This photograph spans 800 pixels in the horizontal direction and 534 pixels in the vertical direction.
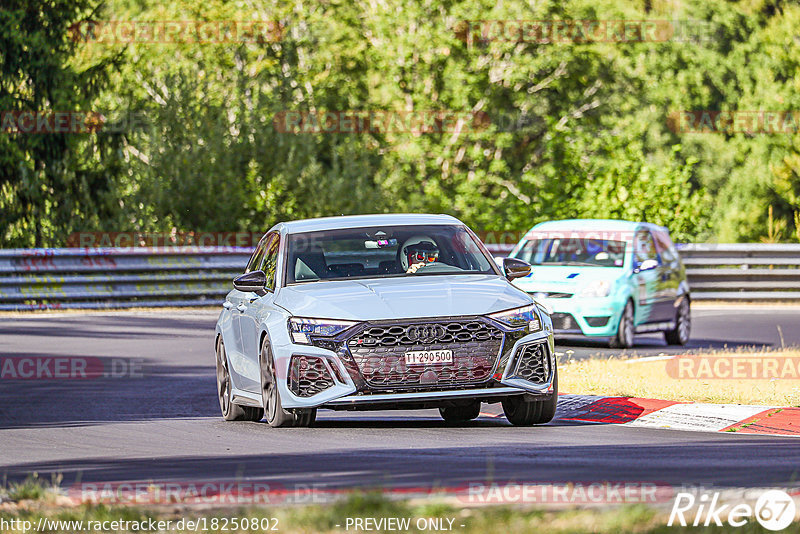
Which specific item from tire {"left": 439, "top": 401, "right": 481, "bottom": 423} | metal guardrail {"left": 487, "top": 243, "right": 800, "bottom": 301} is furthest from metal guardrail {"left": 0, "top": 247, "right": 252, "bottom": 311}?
tire {"left": 439, "top": 401, "right": 481, "bottom": 423}

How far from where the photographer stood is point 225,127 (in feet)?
115

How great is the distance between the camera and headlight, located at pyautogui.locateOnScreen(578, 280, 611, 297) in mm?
20453

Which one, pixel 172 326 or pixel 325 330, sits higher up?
pixel 325 330

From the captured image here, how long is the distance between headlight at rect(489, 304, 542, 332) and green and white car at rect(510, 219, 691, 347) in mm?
9103

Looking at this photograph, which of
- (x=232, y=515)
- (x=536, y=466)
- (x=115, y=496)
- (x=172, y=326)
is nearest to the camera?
(x=232, y=515)

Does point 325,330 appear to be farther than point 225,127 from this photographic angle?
No

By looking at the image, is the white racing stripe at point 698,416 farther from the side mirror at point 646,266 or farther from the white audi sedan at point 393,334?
the side mirror at point 646,266

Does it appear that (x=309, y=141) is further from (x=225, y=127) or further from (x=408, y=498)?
(x=408, y=498)

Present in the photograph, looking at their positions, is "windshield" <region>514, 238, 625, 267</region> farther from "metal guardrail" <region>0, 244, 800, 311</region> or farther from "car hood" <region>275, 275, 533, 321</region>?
"car hood" <region>275, 275, 533, 321</region>

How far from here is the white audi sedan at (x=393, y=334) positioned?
1098 centimetres

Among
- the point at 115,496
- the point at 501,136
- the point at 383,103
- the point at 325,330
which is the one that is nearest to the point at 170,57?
the point at 383,103

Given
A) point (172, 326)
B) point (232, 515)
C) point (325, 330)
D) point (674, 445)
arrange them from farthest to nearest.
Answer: point (172, 326) → point (325, 330) → point (674, 445) → point (232, 515)

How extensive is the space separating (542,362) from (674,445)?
145cm

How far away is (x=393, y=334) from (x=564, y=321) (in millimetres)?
9811
